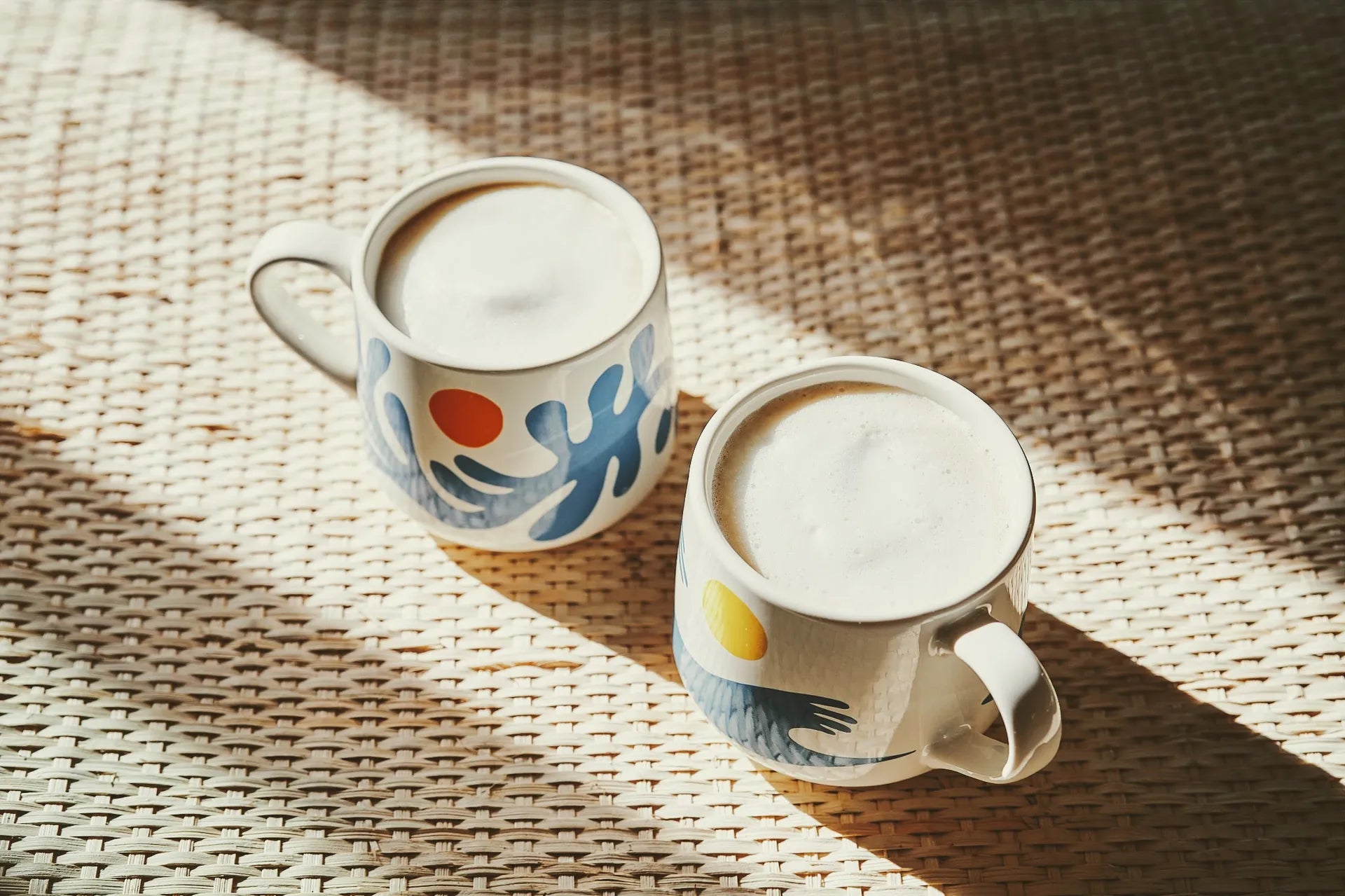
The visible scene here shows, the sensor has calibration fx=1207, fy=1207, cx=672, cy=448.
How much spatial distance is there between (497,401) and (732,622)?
17cm

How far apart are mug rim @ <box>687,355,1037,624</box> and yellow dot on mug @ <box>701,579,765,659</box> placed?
0.05 ft

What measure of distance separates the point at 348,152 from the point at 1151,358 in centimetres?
59

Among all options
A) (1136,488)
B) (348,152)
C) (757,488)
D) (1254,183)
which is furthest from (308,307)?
(1254,183)

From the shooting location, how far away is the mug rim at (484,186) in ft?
1.98

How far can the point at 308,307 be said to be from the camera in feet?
2.71

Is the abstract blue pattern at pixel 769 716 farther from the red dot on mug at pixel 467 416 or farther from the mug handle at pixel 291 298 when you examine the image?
the mug handle at pixel 291 298

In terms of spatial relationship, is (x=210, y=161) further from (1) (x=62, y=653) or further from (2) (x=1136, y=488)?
(2) (x=1136, y=488)

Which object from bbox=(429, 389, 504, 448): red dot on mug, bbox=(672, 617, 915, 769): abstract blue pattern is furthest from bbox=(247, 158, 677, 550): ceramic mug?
A: bbox=(672, 617, 915, 769): abstract blue pattern

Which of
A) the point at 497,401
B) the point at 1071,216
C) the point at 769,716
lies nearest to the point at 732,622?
the point at 769,716

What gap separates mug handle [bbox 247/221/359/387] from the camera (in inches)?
26.5

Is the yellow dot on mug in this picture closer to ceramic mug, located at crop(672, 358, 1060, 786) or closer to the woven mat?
ceramic mug, located at crop(672, 358, 1060, 786)

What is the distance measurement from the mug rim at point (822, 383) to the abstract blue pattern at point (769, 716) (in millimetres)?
56

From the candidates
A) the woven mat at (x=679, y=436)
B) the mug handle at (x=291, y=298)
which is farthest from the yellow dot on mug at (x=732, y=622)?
the mug handle at (x=291, y=298)

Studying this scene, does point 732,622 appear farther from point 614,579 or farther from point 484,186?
point 484,186
